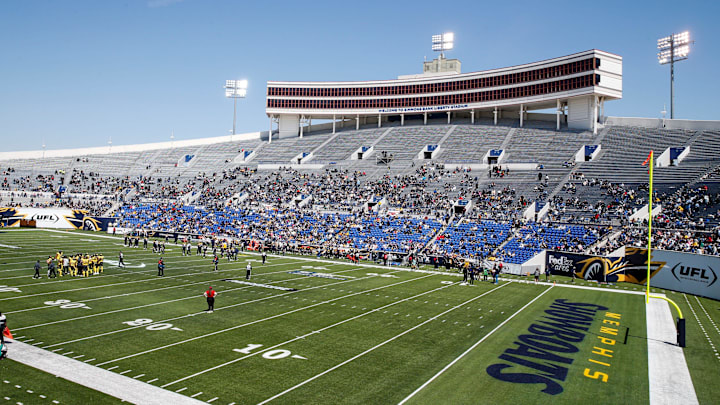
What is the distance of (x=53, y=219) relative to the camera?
55.5 metres

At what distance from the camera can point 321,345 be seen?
15430 millimetres

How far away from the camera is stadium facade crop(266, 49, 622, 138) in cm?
5853

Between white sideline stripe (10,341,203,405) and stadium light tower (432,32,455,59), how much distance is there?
240ft

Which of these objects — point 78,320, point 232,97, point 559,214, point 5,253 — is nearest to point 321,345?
point 78,320

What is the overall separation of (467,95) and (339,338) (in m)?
58.4

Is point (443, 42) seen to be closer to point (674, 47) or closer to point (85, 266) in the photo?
point (674, 47)

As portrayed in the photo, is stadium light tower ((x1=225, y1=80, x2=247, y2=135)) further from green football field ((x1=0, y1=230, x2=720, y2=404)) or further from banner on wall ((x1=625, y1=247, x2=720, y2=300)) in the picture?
banner on wall ((x1=625, y1=247, x2=720, y2=300))

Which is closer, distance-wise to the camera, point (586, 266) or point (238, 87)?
point (586, 266)

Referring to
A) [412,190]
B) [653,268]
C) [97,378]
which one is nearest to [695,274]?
[653,268]

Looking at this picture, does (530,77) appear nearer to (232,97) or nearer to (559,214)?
(559,214)

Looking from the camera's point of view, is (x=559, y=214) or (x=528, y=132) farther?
(x=528, y=132)

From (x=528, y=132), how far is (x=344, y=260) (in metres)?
35.1

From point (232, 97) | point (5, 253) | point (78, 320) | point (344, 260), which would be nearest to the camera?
point (78, 320)

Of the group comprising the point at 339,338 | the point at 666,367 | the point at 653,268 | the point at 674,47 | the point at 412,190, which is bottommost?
the point at 666,367
